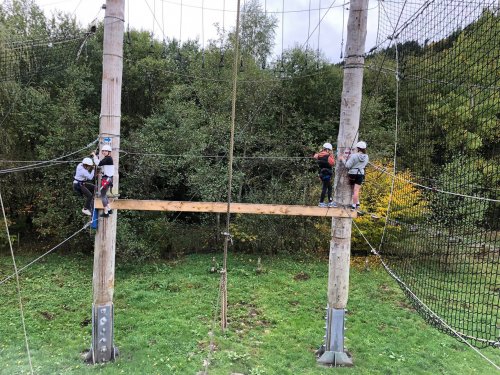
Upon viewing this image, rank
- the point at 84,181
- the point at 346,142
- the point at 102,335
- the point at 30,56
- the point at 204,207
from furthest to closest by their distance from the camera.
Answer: the point at 30,56 → the point at 102,335 → the point at 84,181 → the point at 346,142 → the point at 204,207

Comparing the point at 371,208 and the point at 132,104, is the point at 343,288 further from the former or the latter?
the point at 132,104

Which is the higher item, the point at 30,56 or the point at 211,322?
the point at 30,56

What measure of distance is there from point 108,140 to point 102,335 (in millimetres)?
2869

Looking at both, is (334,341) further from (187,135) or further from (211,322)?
(187,135)

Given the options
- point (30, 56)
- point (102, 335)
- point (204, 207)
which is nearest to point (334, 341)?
point (204, 207)

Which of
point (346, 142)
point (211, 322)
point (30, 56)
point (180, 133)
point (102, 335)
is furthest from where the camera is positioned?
point (180, 133)

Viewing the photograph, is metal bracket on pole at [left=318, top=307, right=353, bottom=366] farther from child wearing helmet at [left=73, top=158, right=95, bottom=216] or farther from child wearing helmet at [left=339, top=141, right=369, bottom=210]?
child wearing helmet at [left=73, top=158, right=95, bottom=216]

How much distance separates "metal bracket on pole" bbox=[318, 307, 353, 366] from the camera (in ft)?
18.9

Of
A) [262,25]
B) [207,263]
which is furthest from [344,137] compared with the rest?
[262,25]

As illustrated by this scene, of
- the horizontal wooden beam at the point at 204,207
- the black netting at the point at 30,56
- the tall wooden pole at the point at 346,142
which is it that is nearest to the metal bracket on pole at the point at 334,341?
the tall wooden pole at the point at 346,142

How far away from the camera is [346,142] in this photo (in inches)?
212

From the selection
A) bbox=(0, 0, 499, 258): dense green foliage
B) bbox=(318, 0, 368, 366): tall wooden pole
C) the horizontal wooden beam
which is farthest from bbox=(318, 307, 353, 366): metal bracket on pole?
bbox=(0, 0, 499, 258): dense green foliage

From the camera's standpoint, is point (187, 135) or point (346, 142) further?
point (187, 135)

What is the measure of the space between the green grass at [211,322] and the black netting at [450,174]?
2.82 feet
